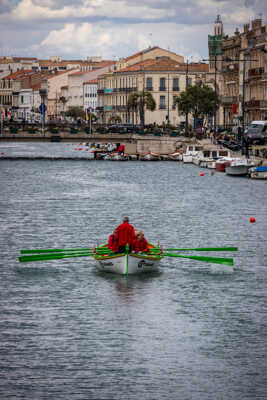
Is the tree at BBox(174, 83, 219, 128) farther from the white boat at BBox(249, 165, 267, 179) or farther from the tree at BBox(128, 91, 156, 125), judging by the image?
the white boat at BBox(249, 165, 267, 179)

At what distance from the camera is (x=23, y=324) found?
106ft

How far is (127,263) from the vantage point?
38.9m

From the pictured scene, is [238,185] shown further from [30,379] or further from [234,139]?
[30,379]

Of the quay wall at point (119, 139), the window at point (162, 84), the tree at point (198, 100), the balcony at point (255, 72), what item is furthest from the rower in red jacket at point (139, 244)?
the window at point (162, 84)

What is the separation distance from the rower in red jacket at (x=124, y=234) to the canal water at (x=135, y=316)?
1.69m

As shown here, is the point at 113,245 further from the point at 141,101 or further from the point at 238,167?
the point at 141,101

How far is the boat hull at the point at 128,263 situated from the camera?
128ft

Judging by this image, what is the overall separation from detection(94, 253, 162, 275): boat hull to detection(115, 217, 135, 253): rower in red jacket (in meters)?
0.66

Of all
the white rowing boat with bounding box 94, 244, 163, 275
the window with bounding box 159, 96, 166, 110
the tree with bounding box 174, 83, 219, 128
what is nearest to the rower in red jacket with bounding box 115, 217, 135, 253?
the white rowing boat with bounding box 94, 244, 163, 275

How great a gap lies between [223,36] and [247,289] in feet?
487

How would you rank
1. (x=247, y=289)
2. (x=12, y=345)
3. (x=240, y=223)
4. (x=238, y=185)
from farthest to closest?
(x=238, y=185)
(x=240, y=223)
(x=247, y=289)
(x=12, y=345)

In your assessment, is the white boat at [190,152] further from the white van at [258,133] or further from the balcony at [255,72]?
the balcony at [255,72]

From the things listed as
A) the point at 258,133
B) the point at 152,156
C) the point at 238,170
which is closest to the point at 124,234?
the point at 238,170

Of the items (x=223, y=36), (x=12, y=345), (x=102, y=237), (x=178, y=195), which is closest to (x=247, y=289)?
(x=12, y=345)
